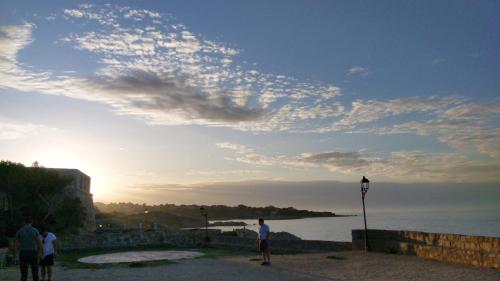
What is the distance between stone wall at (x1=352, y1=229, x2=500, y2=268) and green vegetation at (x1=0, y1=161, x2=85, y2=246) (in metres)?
33.9

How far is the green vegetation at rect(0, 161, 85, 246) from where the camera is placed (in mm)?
46062

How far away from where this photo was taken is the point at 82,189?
5612cm

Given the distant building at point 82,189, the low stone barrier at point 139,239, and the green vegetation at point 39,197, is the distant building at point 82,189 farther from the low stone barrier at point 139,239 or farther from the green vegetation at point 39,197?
the low stone barrier at point 139,239

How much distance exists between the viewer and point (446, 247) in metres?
17.3

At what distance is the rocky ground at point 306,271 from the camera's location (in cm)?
1398

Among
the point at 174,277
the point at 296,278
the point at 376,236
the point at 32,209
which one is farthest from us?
the point at 32,209

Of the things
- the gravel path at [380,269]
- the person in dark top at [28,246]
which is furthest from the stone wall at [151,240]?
the person in dark top at [28,246]

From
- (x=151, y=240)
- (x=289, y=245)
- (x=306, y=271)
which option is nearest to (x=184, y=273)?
(x=306, y=271)

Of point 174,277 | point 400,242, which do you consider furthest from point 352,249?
point 174,277

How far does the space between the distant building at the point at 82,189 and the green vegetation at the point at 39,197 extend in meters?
1.76

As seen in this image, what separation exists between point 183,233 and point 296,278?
25290mm

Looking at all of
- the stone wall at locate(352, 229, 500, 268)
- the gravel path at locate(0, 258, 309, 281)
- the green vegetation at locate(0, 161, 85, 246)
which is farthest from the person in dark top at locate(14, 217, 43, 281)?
the green vegetation at locate(0, 161, 85, 246)

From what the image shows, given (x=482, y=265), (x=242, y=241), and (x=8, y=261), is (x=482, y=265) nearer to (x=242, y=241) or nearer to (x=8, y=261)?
(x=242, y=241)

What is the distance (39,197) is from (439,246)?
1650 inches
